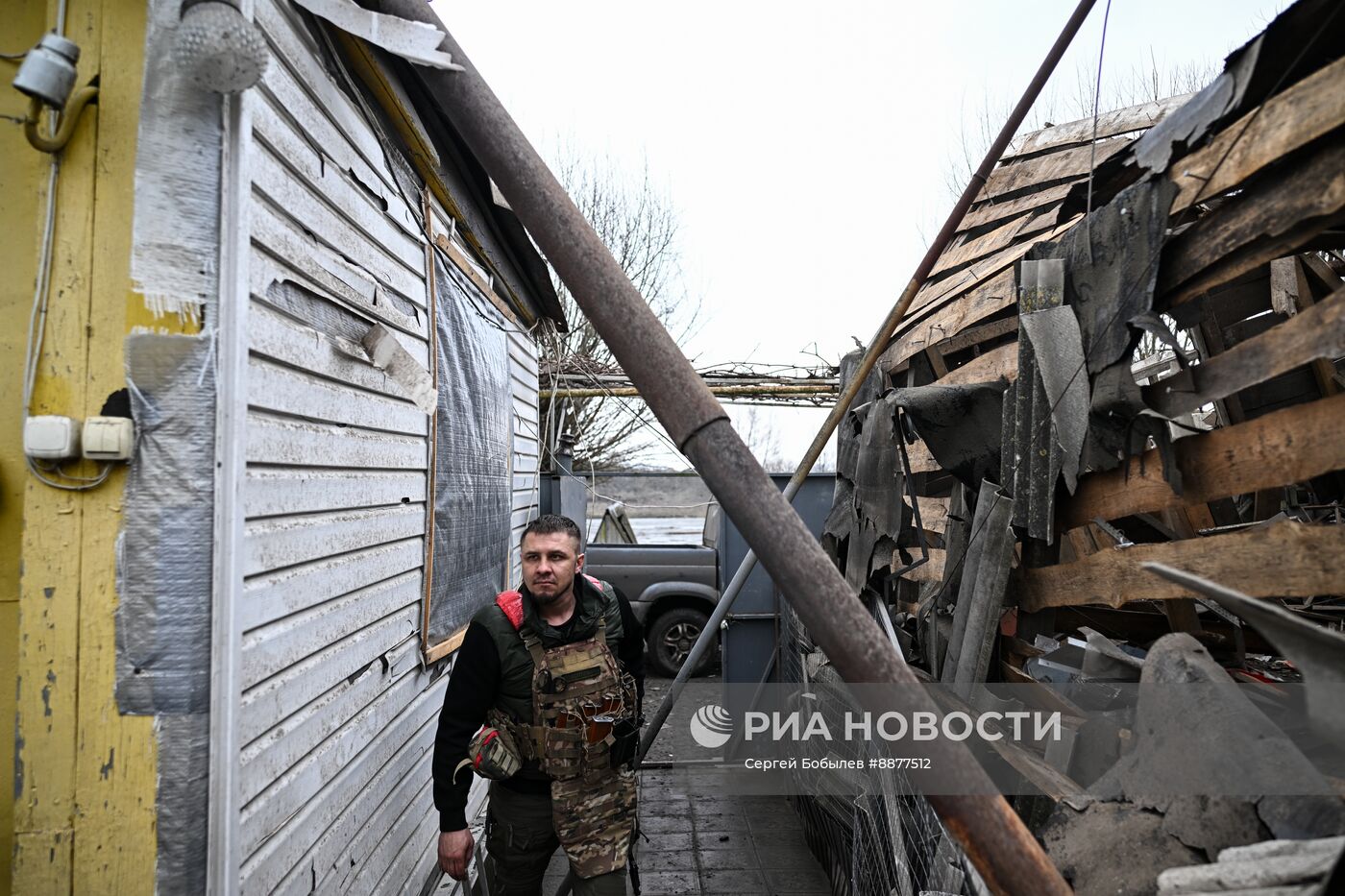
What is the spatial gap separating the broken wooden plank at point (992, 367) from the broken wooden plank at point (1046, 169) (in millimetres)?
940

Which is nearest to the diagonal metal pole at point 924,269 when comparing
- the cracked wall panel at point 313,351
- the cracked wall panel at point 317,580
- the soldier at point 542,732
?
the soldier at point 542,732

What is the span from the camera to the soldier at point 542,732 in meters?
2.97

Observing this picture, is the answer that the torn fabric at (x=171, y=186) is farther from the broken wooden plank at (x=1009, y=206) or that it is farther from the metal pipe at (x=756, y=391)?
the metal pipe at (x=756, y=391)

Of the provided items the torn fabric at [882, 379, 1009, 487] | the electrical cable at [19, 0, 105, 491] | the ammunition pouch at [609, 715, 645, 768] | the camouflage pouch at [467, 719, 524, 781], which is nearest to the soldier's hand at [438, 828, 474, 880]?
the camouflage pouch at [467, 719, 524, 781]

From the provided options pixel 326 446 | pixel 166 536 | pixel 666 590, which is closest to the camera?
pixel 166 536

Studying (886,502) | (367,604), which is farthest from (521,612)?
(886,502)

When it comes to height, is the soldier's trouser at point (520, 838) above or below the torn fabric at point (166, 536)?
below

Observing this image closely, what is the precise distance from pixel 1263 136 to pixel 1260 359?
547 millimetres

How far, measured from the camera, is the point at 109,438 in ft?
5.78

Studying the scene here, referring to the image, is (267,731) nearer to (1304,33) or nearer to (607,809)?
(607,809)

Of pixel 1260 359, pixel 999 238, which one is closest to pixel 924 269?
pixel 999 238

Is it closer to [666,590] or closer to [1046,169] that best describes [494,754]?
[1046,169]

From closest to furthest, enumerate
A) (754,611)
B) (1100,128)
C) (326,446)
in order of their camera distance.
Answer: (326,446) → (1100,128) → (754,611)

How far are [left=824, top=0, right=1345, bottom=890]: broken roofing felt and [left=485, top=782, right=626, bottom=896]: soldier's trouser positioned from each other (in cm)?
179
